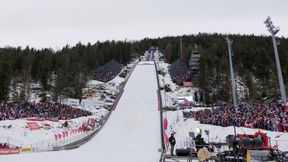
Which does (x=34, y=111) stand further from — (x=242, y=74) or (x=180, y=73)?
(x=242, y=74)

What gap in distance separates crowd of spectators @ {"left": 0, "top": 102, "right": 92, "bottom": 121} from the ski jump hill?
249 inches

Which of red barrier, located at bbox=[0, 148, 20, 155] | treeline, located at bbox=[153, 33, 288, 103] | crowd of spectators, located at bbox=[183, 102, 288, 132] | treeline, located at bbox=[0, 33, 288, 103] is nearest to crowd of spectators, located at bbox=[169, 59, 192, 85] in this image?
treeline, located at bbox=[0, 33, 288, 103]

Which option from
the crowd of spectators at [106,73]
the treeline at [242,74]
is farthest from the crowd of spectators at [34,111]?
the crowd of spectators at [106,73]

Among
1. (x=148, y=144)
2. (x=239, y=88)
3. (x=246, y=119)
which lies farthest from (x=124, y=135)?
(x=239, y=88)

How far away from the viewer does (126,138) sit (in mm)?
27062

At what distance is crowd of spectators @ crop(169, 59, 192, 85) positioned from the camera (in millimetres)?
70363

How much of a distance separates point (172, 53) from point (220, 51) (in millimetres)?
30485

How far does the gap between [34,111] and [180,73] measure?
47380 mm

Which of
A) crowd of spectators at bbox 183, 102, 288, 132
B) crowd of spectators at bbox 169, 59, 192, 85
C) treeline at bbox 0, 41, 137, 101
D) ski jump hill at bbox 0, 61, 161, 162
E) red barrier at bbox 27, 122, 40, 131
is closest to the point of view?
ski jump hill at bbox 0, 61, 161, 162

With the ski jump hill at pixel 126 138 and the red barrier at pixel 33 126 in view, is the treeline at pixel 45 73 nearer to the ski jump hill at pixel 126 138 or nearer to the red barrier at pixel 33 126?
the ski jump hill at pixel 126 138

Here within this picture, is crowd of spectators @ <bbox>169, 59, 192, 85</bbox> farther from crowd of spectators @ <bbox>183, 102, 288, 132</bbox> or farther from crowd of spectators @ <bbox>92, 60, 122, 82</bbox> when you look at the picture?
crowd of spectators @ <bbox>183, 102, 288, 132</bbox>

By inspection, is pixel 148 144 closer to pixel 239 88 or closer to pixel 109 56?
pixel 239 88

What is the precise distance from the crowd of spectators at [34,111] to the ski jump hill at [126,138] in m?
6.32

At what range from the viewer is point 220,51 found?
80.2 meters
